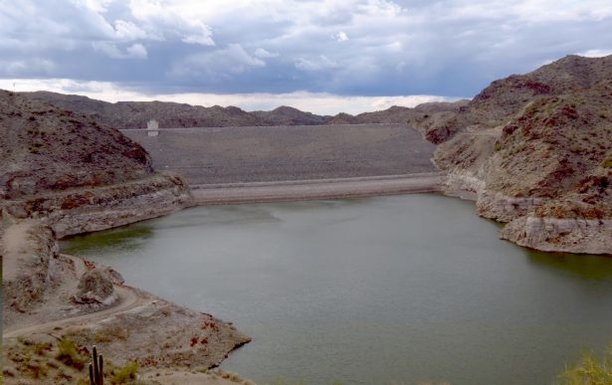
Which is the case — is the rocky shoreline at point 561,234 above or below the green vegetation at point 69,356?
above

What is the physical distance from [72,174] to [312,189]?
1926 cm

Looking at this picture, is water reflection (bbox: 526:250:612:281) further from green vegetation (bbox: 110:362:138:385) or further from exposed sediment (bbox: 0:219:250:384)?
green vegetation (bbox: 110:362:138:385)

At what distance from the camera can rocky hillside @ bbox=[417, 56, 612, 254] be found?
107 ft

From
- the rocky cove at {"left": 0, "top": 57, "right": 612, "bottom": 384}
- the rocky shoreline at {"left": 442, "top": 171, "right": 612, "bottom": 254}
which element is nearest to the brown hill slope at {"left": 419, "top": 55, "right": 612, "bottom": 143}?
the rocky cove at {"left": 0, "top": 57, "right": 612, "bottom": 384}

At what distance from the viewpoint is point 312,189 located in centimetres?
5378

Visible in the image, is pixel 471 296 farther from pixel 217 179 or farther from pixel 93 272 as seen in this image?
pixel 217 179

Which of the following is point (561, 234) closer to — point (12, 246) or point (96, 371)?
point (12, 246)

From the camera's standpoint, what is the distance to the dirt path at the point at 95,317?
17844mm

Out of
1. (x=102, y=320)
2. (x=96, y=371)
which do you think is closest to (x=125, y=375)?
(x=96, y=371)

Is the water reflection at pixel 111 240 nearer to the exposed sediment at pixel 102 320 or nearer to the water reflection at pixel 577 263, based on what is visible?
the exposed sediment at pixel 102 320

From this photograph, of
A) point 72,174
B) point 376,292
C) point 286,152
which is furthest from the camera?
point 286,152

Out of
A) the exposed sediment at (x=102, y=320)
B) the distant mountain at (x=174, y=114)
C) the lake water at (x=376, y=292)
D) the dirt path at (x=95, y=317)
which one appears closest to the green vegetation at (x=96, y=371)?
the exposed sediment at (x=102, y=320)

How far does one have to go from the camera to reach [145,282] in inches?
1075

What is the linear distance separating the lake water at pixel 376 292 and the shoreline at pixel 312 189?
342 inches
